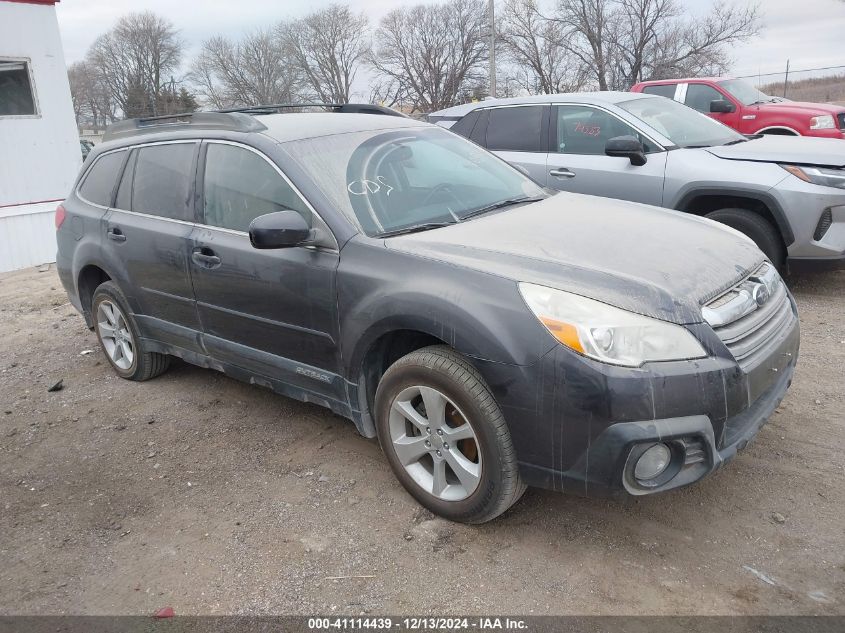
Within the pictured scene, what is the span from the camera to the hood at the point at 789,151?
5.57 metres

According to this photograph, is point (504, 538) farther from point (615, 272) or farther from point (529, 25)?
point (529, 25)

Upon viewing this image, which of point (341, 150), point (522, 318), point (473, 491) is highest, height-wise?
point (341, 150)

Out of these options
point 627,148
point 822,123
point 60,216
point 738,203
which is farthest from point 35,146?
point 822,123

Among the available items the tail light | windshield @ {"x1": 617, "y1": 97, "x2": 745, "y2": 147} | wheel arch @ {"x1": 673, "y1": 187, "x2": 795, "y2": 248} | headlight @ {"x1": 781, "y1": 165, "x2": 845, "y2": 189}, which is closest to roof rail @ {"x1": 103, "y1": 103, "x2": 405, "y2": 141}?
the tail light

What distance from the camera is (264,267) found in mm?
3494

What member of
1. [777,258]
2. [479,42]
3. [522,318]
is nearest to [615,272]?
[522,318]

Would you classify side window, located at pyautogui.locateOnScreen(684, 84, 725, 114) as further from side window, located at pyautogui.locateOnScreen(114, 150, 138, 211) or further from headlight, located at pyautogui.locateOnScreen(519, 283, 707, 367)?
headlight, located at pyautogui.locateOnScreen(519, 283, 707, 367)

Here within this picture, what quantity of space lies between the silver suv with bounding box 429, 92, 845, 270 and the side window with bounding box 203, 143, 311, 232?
11.1 ft

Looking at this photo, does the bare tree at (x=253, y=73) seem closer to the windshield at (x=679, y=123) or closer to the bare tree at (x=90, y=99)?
the bare tree at (x=90, y=99)

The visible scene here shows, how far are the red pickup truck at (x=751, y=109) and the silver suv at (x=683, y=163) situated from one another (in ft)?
13.8

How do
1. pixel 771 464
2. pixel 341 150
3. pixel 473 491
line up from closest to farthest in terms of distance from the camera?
pixel 473 491 → pixel 771 464 → pixel 341 150

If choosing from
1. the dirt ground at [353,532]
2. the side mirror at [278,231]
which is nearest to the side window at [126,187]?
the dirt ground at [353,532]

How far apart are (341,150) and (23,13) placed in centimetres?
996

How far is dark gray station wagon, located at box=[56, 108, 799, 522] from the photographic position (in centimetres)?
253
